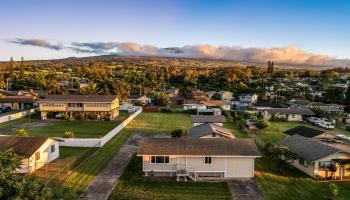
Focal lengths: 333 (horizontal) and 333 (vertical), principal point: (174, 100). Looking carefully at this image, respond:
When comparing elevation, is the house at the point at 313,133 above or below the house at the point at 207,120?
below

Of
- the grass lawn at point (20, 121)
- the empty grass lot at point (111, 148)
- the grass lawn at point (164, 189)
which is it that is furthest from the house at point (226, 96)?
the grass lawn at point (164, 189)

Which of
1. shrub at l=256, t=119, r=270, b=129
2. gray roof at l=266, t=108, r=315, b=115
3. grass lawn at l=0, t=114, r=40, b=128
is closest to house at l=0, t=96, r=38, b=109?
grass lawn at l=0, t=114, r=40, b=128

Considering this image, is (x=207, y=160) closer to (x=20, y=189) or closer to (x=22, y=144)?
(x=22, y=144)

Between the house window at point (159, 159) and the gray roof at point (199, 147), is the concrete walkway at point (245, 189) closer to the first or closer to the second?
the gray roof at point (199, 147)

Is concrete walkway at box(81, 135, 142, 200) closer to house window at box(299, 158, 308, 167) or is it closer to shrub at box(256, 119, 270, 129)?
house window at box(299, 158, 308, 167)

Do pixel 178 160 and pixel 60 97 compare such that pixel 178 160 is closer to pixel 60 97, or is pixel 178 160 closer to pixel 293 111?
pixel 60 97

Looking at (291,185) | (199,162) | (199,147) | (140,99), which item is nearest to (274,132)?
(291,185)
